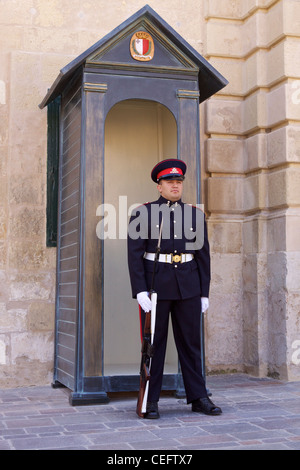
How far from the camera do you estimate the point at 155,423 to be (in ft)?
13.2

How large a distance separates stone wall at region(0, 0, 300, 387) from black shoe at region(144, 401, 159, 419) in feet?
5.28

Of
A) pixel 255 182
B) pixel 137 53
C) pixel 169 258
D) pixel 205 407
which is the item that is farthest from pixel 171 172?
pixel 255 182

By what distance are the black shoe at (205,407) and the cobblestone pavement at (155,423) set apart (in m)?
0.06

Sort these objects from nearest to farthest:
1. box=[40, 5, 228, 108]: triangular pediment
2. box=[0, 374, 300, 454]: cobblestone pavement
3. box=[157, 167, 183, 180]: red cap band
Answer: box=[0, 374, 300, 454]: cobblestone pavement < box=[157, 167, 183, 180]: red cap band < box=[40, 5, 228, 108]: triangular pediment

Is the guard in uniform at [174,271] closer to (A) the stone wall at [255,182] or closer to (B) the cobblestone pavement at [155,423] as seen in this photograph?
(B) the cobblestone pavement at [155,423]

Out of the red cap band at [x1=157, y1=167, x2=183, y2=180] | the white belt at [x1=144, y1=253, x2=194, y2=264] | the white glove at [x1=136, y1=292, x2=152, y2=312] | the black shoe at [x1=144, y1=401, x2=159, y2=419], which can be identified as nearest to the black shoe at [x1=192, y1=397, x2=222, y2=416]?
the black shoe at [x1=144, y1=401, x2=159, y2=419]

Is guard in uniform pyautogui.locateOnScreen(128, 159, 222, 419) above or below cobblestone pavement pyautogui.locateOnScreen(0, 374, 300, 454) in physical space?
above

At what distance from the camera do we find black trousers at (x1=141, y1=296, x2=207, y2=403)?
4.34 meters

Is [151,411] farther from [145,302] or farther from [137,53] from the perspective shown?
[137,53]

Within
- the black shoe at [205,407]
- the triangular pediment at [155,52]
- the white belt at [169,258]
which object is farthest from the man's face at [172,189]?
the black shoe at [205,407]

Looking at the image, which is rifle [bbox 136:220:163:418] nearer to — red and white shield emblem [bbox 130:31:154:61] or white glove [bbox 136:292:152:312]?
white glove [bbox 136:292:152:312]

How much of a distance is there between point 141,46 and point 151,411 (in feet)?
9.14

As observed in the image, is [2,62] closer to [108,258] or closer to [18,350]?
[108,258]

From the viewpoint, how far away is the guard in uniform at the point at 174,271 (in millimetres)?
4332
